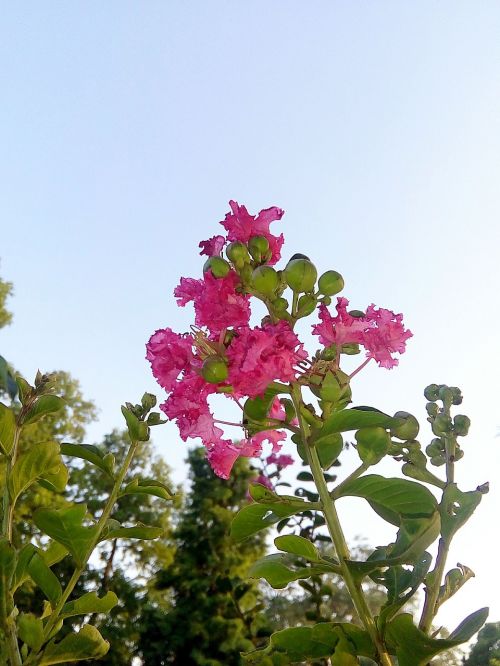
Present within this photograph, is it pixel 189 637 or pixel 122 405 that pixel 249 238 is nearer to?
pixel 122 405

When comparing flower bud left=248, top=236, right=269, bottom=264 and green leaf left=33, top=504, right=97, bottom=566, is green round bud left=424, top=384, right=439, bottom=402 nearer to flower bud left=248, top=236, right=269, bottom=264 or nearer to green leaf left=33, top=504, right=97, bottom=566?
flower bud left=248, top=236, right=269, bottom=264

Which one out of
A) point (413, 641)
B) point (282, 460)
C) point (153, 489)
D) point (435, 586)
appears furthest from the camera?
point (282, 460)

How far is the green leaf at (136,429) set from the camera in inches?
46.4

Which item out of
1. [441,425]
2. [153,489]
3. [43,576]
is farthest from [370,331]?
[43,576]

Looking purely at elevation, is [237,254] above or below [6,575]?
above

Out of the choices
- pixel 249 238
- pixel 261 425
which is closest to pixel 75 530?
pixel 261 425

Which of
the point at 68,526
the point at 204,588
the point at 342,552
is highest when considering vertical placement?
the point at 204,588

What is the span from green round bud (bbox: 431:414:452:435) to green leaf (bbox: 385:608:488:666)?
34 centimetres

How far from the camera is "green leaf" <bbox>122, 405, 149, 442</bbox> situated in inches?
46.4

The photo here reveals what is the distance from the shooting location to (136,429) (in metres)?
1.18

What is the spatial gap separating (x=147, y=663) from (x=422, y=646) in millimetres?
14003

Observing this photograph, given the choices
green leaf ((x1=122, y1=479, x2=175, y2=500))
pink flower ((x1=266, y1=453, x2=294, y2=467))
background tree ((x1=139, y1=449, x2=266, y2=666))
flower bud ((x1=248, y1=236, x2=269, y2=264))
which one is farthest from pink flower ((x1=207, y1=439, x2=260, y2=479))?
background tree ((x1=139, y1=449, x2=266, y2=666))

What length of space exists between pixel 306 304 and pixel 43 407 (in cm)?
59

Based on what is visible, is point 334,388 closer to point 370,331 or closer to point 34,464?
point 370,331
